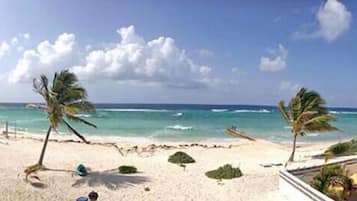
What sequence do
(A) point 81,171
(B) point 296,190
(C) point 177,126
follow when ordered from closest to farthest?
(B) point 296,190 < (A) point 81,171 < (C) point 177,126

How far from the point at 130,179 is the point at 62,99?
4767mm

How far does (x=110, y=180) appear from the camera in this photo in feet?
55.7

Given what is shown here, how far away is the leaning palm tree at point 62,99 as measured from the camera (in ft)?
56.1

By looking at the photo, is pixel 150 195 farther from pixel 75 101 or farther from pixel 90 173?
pixel 75 101

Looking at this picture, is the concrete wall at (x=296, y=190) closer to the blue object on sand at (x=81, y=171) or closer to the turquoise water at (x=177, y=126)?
the blue object on sand at (x=81, y=171)

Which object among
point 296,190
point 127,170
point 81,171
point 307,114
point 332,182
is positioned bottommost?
point 127,170

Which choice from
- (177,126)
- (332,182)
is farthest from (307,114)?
(177,126)

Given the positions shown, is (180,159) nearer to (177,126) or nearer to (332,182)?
(332,182)

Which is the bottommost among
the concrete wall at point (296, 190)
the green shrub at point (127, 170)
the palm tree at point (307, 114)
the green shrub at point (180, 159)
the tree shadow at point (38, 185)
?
the tree shadow at point (38, 185)

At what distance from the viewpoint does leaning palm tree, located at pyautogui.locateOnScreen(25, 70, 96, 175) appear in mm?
17109

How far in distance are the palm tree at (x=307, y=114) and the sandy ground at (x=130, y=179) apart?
88.0 inches

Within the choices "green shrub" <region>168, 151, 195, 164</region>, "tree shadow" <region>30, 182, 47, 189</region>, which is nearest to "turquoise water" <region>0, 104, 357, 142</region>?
"tree shadow" <region>30, 182, 47, 189</region>

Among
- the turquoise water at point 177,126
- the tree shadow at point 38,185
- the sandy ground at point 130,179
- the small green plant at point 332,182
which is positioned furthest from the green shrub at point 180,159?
the small green plant at point 332,182

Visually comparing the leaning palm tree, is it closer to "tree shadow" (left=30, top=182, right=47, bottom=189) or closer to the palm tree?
"tree shadow" (left=30, top=182, right=47, bottom=189)
